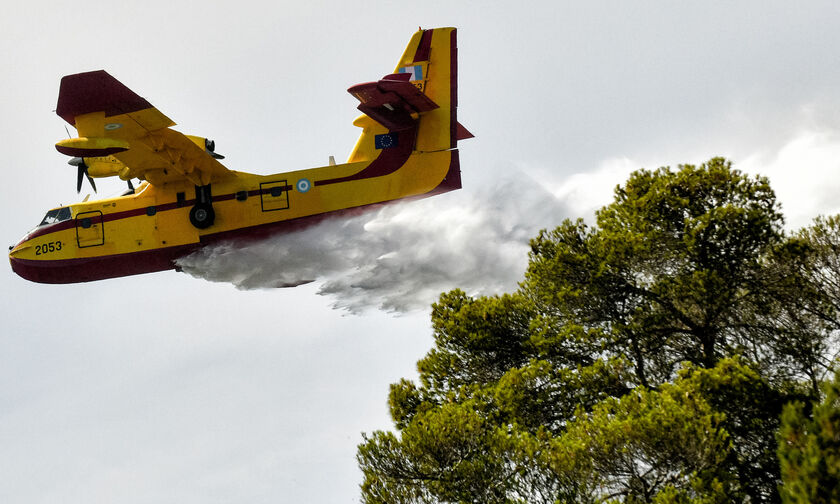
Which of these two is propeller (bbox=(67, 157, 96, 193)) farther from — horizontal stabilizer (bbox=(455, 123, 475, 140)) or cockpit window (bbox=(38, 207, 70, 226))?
horizontal stabilizer (bbox=(455, 123, 475, 140))

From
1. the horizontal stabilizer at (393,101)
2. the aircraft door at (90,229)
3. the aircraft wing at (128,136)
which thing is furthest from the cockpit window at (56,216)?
the horizontal stabilizer at (393,101)

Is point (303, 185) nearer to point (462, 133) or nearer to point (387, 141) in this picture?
point (387, 141)

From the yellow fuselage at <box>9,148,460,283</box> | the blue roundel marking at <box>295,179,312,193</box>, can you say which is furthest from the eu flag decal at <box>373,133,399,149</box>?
A: the blue roundel marking at <box>295,179,312,193</box>

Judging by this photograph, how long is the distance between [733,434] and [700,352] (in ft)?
9.57

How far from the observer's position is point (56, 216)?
24.4m

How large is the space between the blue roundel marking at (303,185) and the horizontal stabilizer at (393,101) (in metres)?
2.31

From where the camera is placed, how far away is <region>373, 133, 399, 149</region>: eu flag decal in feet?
72.9

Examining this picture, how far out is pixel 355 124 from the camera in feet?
75.0

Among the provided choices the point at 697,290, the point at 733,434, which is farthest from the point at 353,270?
the point at 733,434

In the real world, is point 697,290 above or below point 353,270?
below

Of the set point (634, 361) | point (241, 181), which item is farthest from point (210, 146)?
point (634, 361)

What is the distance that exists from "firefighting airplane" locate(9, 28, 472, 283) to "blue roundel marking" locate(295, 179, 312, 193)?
0.02 metres

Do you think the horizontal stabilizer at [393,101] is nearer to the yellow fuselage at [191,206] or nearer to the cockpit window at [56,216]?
the yellow fuselage at [191,206]

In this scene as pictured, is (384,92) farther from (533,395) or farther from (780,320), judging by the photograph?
(780,320)
